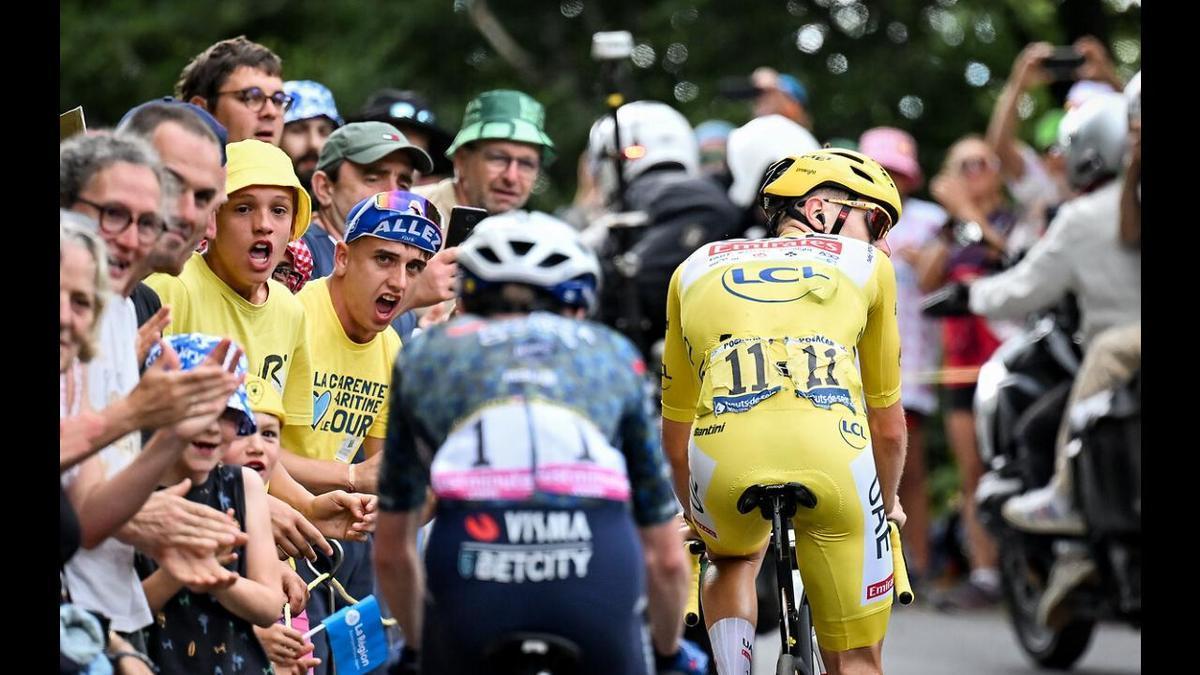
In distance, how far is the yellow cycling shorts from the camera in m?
7.42

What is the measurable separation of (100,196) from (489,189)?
4.38 meters

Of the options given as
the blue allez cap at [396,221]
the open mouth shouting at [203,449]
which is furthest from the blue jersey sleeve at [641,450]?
the blue allez cap at [396,221]

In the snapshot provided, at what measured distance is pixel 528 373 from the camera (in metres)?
5.43

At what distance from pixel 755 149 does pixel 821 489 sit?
18.6 ft

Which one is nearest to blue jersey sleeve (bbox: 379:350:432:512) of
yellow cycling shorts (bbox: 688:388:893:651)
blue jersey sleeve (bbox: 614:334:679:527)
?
blue jersey sleeve (bbox: 614:334:679:527)

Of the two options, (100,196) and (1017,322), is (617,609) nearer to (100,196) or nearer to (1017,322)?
(100,196)

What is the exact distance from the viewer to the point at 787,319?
7500 mm

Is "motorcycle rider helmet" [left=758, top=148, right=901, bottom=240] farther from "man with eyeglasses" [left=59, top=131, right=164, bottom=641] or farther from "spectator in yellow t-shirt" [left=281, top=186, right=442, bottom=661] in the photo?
"man with eyeglasses" [left=59, top=131, right=164, bottom=641]

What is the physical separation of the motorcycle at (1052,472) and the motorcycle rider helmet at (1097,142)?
2.57 ft

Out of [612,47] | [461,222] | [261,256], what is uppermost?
[612,47]

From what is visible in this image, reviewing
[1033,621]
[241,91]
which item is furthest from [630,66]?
[241,91]

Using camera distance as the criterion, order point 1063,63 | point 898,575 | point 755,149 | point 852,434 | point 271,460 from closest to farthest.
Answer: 1. point 271,460
2. point 852,434
3. point 898,575
4. point 755,149
5. point 1063,63

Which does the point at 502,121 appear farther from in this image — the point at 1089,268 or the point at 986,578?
the point at 986,578

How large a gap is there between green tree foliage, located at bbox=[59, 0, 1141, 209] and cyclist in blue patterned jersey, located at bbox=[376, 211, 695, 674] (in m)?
14.6
